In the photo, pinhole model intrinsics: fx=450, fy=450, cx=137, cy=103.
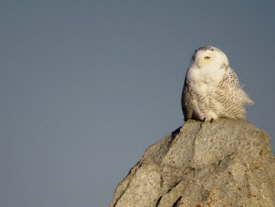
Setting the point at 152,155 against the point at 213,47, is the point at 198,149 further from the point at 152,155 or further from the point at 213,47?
the point at 213,47

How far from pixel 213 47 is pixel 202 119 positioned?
153 cm

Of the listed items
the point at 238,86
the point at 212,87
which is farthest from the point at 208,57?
the point at 238,86

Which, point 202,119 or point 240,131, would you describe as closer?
point 240,131

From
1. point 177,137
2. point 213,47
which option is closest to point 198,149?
point 177,137

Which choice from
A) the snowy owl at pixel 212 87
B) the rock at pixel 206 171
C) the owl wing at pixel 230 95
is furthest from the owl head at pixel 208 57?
the rock at pixel 206 171

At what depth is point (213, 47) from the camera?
30.7 feet

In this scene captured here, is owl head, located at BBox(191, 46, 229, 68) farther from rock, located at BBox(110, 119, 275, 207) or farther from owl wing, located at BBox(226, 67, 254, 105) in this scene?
rock, located at BBox(110, 119, 275, 207)

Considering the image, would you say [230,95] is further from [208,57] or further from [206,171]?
[206,171]

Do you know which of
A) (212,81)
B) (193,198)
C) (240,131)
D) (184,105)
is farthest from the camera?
(184,105)

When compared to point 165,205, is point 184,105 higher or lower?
higher

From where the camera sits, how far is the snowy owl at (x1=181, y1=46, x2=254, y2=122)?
9.10m

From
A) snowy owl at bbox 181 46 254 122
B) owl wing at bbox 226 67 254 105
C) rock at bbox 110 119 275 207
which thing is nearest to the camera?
rock at bbox 110 119 275 207

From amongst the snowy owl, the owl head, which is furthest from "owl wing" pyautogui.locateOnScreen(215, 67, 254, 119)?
the owl head

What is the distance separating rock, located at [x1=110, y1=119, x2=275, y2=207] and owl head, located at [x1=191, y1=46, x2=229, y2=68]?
1.19m
